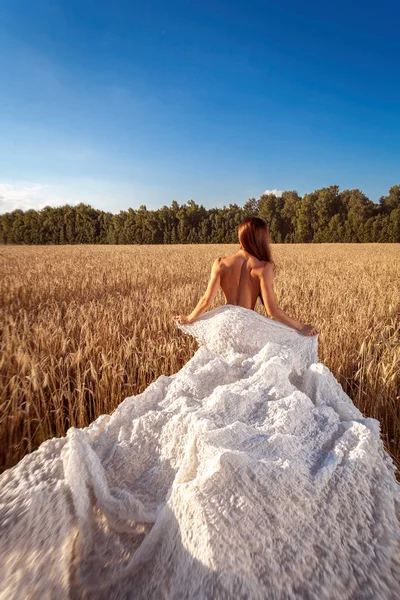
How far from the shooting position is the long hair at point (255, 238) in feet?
7.43

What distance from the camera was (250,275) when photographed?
7.74ft

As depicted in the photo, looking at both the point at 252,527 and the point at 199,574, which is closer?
the point at 199,574

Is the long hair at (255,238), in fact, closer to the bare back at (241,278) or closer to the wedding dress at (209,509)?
the bare back at (241,278)

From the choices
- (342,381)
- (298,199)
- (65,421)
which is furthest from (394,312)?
(298,199)

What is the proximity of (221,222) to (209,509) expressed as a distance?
5438 cm

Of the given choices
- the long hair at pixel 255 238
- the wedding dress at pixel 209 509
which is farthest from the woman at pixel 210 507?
the long hair at pixel 255 238

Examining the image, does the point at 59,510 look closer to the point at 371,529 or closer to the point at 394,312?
the point at 371,529

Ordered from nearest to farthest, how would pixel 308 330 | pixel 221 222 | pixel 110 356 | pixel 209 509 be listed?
1. pixel 209 509
2. pixel 308 330
3. pixel 110 356
4. pixel 221 222

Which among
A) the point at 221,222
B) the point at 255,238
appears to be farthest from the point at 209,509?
the point at 221,222

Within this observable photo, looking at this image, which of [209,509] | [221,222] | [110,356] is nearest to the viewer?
[209,509]

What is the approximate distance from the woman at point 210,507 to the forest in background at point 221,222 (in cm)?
5004

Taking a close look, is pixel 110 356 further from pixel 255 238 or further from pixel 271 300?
pixel 255 238

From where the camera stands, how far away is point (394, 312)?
184 inches

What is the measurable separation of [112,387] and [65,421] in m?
0.37
